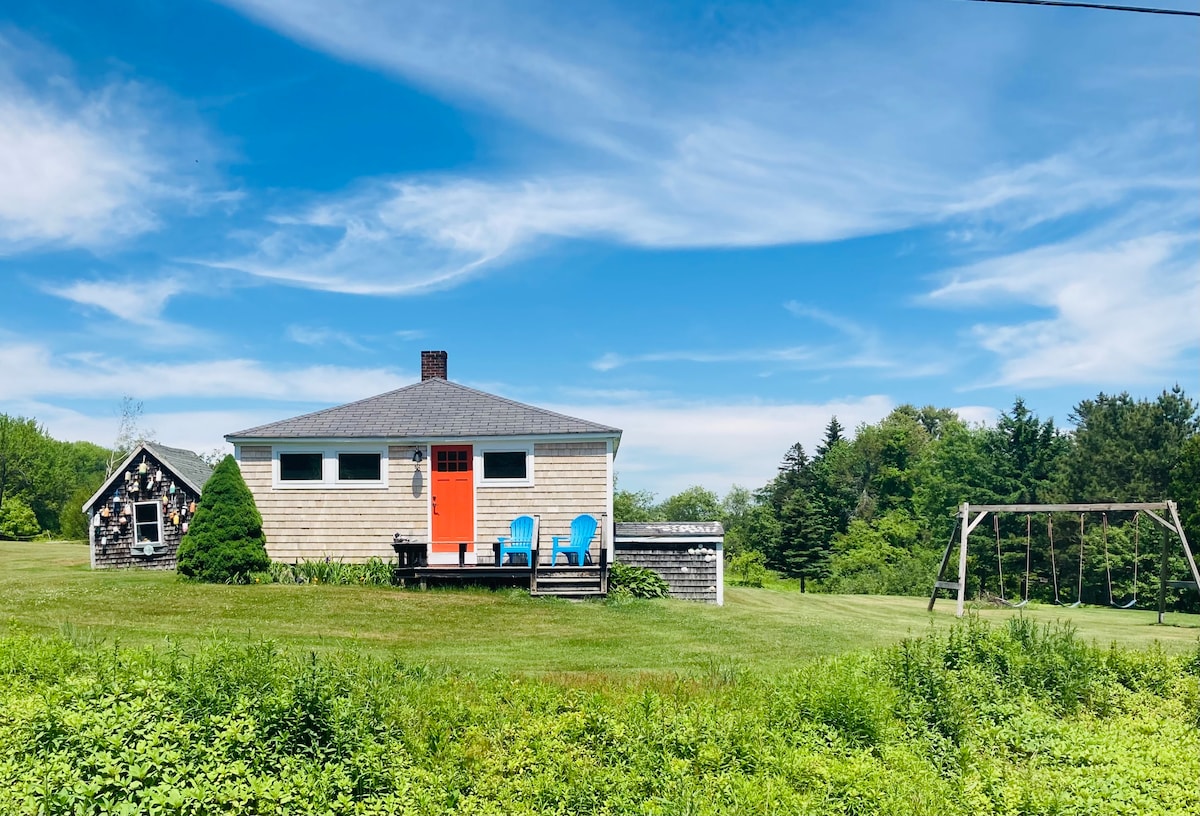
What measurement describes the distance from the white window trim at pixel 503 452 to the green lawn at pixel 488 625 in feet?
8.94

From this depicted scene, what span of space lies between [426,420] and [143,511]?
8.46 metres

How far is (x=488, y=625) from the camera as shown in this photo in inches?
519

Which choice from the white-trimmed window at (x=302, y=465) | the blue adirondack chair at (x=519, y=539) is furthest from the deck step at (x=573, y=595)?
the white-trimmed window at (x=302, y=465)

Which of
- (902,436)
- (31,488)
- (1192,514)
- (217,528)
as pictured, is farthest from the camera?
(902,436)

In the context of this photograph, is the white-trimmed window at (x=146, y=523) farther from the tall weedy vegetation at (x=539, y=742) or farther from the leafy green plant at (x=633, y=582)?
the tall weedy vegetation at (x=539, y=742)

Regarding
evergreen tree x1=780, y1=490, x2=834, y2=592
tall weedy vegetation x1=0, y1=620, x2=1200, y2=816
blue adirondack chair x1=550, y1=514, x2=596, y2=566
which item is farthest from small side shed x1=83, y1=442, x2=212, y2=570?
evergreen tree x1=780, y1=490, x2=834, y2=592

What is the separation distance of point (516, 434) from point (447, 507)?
2.09m

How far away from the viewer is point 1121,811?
6.96m

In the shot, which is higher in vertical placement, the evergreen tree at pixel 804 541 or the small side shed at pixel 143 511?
the small side shed at pixel 143 511

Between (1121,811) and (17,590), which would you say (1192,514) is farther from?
(17,590)

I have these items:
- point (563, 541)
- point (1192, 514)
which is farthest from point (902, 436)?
point (563, 541)

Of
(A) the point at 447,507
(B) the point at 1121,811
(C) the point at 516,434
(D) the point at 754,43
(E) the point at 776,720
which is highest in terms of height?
(D) the point at 754,43

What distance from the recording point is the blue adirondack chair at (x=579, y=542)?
57.5 feet

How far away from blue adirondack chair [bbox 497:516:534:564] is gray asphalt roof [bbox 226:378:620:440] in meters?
1.76
